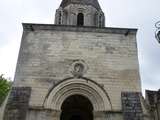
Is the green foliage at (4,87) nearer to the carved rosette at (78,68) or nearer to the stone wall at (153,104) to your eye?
the carved rosette at (78,68)

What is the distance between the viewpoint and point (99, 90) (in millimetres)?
9523

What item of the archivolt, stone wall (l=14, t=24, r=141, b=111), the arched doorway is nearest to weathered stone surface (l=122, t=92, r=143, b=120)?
stone wall (l=14, t=24, r=141, b=111)

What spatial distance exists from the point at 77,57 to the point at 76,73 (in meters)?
0.78

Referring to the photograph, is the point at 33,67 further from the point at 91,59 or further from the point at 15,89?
the point at 91,59

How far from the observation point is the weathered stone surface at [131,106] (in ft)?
29.1

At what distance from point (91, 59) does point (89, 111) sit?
3576 millimetres

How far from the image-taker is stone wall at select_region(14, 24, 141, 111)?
9.62 meters

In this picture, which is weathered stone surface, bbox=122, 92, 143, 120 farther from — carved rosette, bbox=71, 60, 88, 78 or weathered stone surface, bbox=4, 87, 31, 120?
weathered stone surface, bbox=4, 87, 31, 120

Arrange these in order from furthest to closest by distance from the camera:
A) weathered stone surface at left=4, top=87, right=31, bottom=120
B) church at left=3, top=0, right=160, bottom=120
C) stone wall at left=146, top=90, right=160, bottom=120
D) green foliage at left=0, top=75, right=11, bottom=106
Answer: green foliage at left=0, top=75, right=11, bottom=106, stone wall at left=146, top=90, right=160, bottom=120, church at left=3, top=0, right=160, bottom=120, weathered stone surface at left=4, top=87, right=31, bottom=120

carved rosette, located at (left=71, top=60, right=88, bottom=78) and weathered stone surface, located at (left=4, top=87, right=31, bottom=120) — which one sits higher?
carved rosette, located at (left=71, top=60, right=88, bottom=78)

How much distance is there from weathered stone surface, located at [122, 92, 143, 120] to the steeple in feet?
15.8

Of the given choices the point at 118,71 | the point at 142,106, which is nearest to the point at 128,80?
the point at 118,71

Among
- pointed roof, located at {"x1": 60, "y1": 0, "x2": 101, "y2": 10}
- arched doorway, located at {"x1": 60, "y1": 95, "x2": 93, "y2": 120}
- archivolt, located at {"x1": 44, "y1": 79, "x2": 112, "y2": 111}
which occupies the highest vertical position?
pointed roof, located at {"x1": 60, "y1": 0, "x2": 101, "y2": 10}

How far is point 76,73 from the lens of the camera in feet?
32.2
